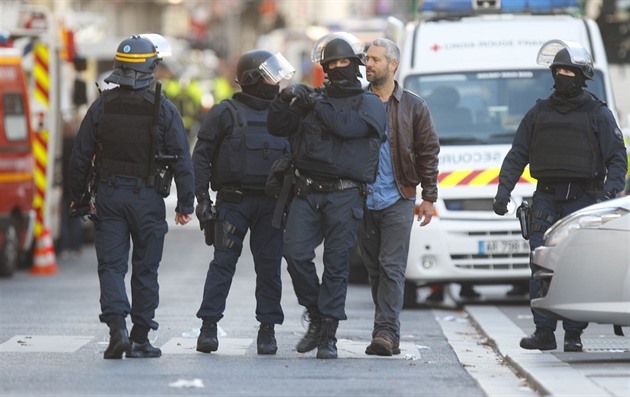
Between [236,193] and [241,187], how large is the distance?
60 mm

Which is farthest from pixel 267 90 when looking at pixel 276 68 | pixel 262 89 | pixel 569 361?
pixel 569 361

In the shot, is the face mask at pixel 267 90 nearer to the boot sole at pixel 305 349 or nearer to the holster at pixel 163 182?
the holster at pixel 163 182

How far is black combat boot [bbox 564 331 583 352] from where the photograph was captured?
1159cm

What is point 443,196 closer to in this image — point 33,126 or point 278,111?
point 278,111

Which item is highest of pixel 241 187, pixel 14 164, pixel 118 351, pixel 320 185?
pixel 320 185

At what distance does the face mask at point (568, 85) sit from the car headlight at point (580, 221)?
97 centimetres

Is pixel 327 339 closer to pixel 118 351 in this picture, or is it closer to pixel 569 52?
pixel 118 351

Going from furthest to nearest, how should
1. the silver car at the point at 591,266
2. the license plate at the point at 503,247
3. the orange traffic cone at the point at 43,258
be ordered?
the orange traffic cone at the point at 43,258, the license plate at the point at 503,247, the silver car at the point at 591,266

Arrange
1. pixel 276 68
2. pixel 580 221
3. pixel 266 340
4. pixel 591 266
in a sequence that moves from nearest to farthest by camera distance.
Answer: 1. pixel 591 266
2. pixel 580 221
3. pixel 276 68
4. pixel 266 340

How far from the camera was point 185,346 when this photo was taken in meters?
12.1

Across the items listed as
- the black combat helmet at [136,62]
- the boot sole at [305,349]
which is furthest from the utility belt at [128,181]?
the boot sole at [305,349]

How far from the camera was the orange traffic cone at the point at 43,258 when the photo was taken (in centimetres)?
2172

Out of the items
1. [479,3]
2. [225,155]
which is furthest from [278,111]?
[479,3]

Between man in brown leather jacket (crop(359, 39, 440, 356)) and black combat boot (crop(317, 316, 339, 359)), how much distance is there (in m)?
0.33
